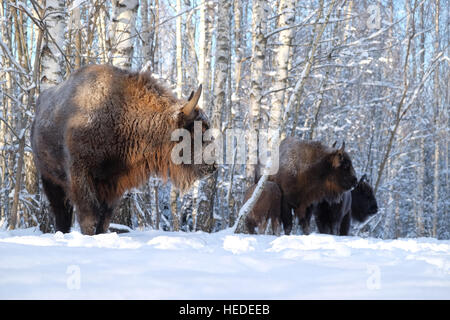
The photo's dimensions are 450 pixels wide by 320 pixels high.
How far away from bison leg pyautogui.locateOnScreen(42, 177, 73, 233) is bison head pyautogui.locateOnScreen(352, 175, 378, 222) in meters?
7.97

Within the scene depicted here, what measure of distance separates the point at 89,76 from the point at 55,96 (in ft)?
1.67

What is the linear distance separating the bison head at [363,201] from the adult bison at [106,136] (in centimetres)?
747

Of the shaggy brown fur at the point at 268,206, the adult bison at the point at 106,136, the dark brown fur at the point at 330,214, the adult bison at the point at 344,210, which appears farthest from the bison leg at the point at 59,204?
the dark brown fur at the point at 330,214

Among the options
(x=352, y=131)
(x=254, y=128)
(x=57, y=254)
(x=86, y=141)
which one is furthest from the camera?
(x=352, y=131)

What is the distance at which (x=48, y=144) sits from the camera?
4891 millimetres

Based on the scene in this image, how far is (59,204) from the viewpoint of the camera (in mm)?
5355

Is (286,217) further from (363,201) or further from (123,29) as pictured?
(123,29)

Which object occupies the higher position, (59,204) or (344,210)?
(59,204)

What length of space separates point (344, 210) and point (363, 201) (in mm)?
2157

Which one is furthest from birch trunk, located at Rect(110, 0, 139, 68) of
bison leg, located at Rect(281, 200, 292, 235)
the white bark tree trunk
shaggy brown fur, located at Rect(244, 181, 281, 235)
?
bison leg, located at Rect(281, 200, 292, 235)

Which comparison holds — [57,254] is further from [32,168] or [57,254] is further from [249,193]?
[32,168]

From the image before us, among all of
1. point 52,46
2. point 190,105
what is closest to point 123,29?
point 52,46

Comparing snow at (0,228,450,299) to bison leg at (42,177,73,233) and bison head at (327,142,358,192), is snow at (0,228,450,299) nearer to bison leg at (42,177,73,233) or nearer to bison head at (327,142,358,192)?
bison leg at (42,177,73,233)
